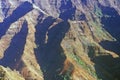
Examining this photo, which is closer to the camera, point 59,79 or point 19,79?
point 19,79

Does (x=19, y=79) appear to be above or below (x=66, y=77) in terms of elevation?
above

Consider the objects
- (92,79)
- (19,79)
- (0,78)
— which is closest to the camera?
(0,78)

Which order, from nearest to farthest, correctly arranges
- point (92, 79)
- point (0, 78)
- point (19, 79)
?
point (0, 78) → point (19, 79) → point (92, 79)

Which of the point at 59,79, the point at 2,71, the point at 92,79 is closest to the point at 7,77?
the point at 2,71

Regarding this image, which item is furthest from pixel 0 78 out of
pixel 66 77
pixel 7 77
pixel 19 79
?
pixel 66 77

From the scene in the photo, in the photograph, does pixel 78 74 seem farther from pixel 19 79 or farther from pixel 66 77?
pixel 19 79

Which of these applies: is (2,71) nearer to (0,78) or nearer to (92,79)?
(0,78)

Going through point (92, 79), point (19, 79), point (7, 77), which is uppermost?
point (7, 77)

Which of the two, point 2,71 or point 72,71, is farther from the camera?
point 72,71

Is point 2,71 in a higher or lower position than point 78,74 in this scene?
higher
